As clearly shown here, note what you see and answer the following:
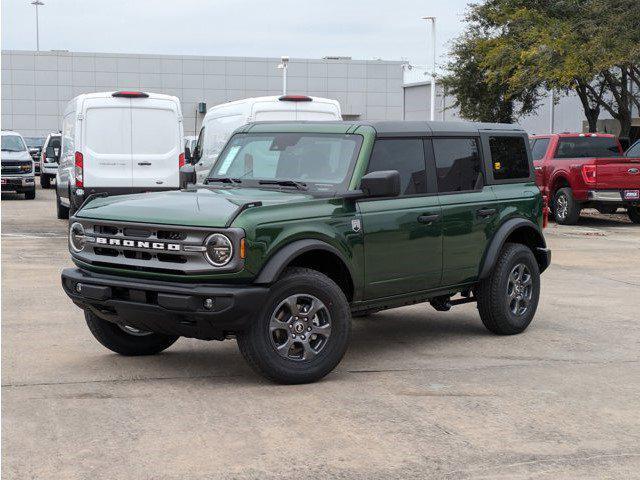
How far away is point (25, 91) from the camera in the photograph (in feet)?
224

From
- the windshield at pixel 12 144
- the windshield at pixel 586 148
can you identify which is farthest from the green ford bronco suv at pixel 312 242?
the windshield at pixel 12 144

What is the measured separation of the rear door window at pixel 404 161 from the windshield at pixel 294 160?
0.64 ft

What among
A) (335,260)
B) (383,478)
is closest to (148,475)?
(383,478)

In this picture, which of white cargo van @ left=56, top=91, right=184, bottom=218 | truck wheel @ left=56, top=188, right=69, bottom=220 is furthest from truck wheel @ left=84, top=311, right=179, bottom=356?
truck wheel @ left=56, top=188, right=69, bottom=220

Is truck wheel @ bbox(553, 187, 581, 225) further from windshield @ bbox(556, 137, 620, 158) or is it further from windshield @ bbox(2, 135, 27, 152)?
windshield @ bbox(2, 135, 27, 152)

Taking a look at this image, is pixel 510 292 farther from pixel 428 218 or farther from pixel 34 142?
pixel 34 142

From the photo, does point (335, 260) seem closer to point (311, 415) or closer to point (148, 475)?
point (311, 415)

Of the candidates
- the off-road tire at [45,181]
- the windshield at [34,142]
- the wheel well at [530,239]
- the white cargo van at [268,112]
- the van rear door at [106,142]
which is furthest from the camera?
the windshield at [34,142]

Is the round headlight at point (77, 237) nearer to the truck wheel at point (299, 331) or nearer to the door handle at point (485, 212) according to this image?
Result: the truck wheel at point (299, 331)

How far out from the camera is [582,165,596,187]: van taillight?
21.4 metres

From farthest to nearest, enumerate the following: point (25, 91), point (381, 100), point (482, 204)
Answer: point (381, 100), point (25, 91), point (482, 204)

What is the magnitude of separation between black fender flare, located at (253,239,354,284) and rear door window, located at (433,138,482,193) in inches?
64.5

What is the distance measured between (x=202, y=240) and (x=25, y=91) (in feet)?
213

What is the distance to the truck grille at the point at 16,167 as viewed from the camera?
95.5 ft
